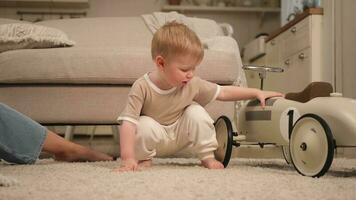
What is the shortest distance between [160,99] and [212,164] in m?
0.21

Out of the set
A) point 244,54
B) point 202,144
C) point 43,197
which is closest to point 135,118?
point 202,144

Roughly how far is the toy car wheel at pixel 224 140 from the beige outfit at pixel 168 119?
0.03m

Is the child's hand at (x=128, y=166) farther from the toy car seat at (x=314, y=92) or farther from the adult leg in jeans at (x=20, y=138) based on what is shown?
the toy car seat at (x=314, y=92)

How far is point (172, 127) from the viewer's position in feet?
3.76

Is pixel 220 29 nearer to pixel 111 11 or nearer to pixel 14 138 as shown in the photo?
pixel 111 11

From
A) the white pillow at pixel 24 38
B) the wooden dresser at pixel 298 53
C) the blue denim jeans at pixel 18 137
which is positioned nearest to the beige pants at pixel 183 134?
the blue denim jeans at pixel 18 137

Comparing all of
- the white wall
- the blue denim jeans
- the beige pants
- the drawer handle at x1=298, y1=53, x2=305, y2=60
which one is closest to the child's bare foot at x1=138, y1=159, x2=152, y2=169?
the beige pants

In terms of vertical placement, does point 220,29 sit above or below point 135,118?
above

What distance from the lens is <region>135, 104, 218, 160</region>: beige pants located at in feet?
3.61

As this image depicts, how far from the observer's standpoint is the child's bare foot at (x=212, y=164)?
3.51 ft

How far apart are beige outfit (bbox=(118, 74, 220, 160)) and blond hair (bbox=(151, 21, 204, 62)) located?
0.11 m

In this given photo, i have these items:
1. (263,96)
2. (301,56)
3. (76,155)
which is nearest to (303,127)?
(263,96)

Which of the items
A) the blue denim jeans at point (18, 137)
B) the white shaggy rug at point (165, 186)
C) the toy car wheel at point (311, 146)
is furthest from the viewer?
the blue denim jeans at point (18, 137)

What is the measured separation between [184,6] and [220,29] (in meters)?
0.92
